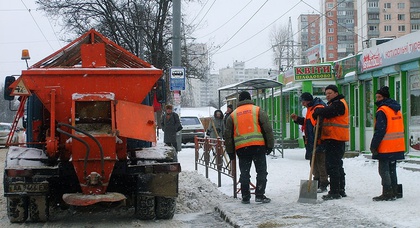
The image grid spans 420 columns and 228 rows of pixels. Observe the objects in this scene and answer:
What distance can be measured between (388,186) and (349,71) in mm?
11404

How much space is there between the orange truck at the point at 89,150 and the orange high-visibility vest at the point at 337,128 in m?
2.47

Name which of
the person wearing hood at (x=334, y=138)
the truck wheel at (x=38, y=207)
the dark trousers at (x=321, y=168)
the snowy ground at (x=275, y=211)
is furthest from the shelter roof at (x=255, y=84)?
the truck wheel at (x=38, y=207)

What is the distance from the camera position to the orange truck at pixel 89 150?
798 cm

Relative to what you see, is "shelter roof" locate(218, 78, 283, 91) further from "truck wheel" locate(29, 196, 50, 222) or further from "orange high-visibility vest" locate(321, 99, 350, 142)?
"truck wheel" locate(29, 196, 50, 222)

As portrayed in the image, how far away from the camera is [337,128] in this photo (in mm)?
9539

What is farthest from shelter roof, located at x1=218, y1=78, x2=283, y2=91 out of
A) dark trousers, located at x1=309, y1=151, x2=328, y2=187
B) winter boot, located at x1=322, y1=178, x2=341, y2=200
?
winter boot, located at x1=322, y1=178, x2=341, y2=200

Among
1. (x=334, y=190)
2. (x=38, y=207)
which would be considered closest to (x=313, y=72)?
(x=334, y=190)

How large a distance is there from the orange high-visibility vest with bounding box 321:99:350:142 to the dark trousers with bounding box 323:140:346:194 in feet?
0.26

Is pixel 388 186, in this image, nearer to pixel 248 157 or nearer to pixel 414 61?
pixel 248 157

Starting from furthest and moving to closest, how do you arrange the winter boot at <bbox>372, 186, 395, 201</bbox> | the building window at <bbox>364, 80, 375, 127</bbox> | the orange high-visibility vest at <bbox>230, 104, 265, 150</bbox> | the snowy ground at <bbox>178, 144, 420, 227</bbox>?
the building window at <bbox>364, 80, 375, 127</bbox> → the orange high-visibility vest at <bbox>230, 104, 265, 150</bbox> → the winter boot at <bbox>372, 186, 395, 201</bbox> → the snowy ground at <bbox>178, 144, 420, 227</bbox>

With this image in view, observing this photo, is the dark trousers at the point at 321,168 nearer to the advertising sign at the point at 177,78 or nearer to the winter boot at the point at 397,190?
the winter boot at the point at 397,190

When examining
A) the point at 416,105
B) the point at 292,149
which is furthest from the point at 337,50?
the point at 416,105

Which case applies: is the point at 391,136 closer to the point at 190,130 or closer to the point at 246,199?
A: the point at 246,199

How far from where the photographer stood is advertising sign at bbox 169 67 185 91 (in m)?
18.9
